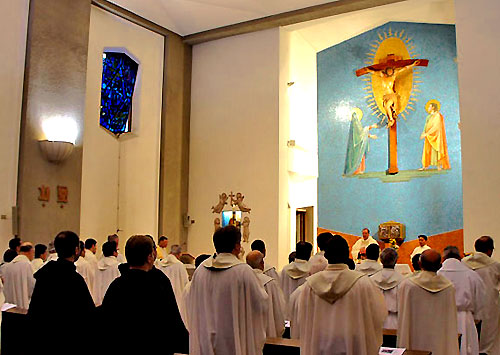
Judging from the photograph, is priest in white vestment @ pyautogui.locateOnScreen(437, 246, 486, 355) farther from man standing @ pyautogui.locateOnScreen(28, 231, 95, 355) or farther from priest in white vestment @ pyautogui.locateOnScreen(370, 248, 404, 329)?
man standing @ pyautogui.locateOnScreen(28, 231, 95, 355)

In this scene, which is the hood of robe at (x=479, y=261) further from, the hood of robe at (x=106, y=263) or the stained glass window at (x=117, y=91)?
the stained glass window at (x=117, y=91)

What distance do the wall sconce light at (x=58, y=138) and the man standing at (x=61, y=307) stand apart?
737cm

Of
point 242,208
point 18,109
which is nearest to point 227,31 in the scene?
point 242,208

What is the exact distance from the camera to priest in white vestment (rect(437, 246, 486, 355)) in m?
5.93

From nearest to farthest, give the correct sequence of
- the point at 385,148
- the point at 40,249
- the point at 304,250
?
1. the point at 304,250
2. the point at 40,249
3. the point at 385,148

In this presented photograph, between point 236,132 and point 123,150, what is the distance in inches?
118

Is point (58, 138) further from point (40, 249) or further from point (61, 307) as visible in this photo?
point (61, 307)

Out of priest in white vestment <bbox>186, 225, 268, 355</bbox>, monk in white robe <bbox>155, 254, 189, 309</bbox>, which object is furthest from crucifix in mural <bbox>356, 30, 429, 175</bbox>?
priest in white vestment <bbox>186, 225, 268, 355</bbox>

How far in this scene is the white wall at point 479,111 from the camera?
1097 centimetres

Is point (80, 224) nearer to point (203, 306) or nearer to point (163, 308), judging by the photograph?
point (203, 306)

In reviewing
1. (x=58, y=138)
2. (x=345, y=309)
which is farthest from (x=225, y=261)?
(x=58, y=138)

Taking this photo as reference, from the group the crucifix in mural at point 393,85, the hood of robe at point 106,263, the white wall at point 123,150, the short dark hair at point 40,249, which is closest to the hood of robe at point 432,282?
the hood of robe at point 106,263

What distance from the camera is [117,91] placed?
1439cm

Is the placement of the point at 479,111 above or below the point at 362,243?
above
